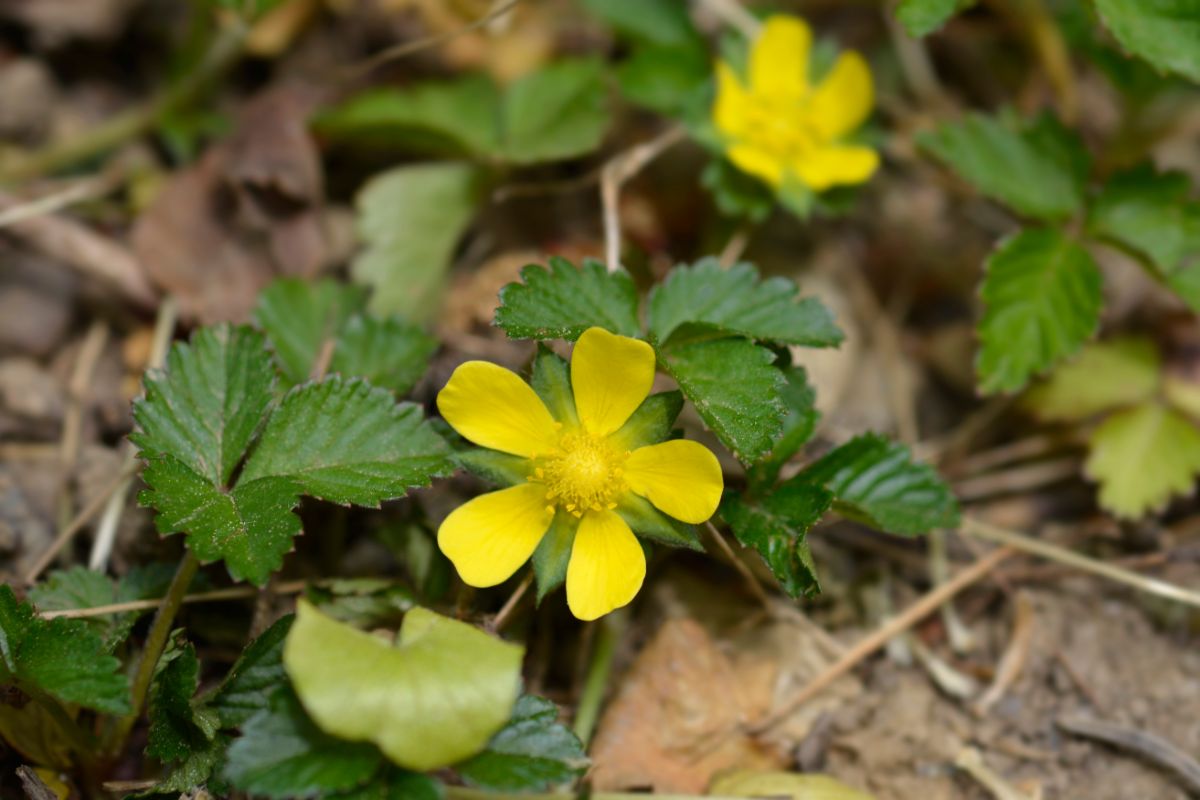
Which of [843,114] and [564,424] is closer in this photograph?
[564,424]

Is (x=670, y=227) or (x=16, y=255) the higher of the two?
(x=16, y=255)

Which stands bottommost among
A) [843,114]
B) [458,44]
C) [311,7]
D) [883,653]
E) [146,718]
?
[883,653]

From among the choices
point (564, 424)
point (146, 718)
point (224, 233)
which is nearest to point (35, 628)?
point (146, 718)

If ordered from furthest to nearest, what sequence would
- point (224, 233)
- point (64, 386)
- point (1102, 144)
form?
point (1102, 144) → point (224, 233) → point (64, 386)

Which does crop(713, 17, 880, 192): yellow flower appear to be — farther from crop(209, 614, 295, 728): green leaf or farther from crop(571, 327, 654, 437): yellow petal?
crop(209, 614, 295, 728): green leaf

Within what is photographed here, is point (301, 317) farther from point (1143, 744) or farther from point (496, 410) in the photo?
point (1143, 744)

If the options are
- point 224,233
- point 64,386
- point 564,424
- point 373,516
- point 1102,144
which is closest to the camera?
point 564,424

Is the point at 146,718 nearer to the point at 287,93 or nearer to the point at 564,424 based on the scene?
the point at 564,424
